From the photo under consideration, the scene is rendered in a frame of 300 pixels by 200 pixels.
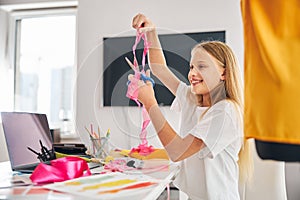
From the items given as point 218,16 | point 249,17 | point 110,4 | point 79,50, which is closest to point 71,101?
point 79,50

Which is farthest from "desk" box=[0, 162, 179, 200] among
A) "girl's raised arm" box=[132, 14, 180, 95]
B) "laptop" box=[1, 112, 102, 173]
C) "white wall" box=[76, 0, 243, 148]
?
"white wall" box=[76, 0, 243, 148]

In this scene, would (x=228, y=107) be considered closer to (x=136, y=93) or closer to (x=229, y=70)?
(x=229, y=70)

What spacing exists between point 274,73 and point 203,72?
2.03ft

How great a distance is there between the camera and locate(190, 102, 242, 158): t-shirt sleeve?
37.9 inches

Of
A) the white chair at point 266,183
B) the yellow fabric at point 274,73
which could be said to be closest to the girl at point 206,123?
the white chair at point 266,183

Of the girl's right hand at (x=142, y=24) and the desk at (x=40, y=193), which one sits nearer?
the desk at (x=40, y=193)

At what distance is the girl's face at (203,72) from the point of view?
3.52ft

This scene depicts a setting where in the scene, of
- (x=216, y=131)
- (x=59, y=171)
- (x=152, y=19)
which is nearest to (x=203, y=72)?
(x=216, y=131)

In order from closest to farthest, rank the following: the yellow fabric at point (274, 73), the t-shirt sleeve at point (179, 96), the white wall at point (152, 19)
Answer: the yellow fabric at point (274, 73) → the t-shirt sleeve at point (179, 96) → the white wall at point (152, 19)

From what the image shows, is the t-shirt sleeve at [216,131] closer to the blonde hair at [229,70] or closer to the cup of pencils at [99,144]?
the blonde hair at [229,70]

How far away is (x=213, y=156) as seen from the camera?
3.23 feet

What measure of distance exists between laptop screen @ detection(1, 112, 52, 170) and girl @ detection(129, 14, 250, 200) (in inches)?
14.3

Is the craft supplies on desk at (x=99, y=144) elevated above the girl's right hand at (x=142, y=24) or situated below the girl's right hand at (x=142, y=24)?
below

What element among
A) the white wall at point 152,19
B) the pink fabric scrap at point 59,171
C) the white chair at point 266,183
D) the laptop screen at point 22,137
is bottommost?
the white chair at point 266,183
